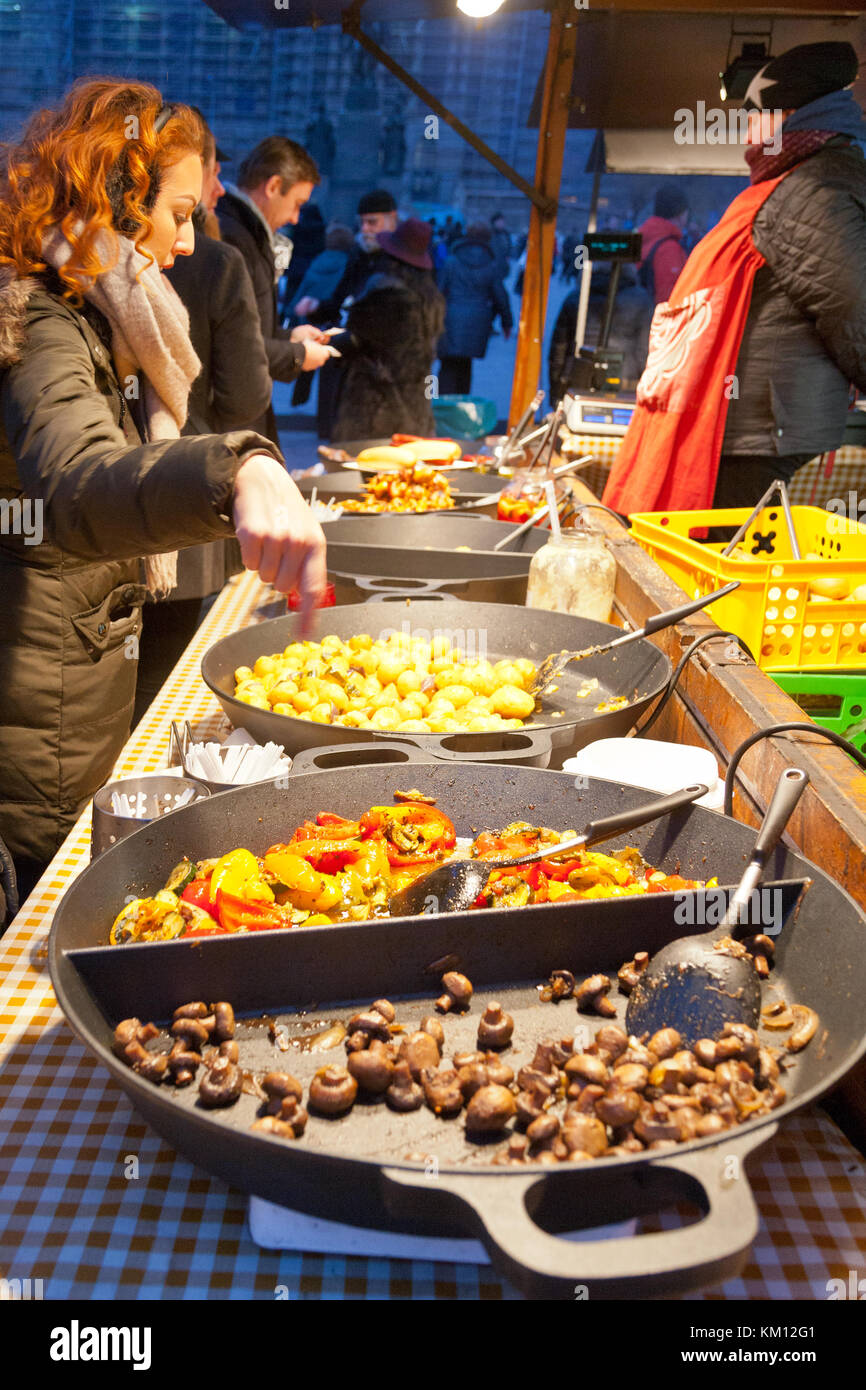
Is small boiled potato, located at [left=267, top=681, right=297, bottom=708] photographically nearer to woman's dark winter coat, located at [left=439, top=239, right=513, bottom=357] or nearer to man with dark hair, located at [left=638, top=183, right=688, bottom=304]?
man with dark hair, located at [left=638, top=183, right=688, bottom=304]

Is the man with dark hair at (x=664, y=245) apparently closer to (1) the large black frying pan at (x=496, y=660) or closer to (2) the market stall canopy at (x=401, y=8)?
(2) the market stall canopy at (x=401, y=8)

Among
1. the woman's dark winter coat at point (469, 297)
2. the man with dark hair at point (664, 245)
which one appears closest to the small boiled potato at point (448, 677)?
the man with dark hair at point (664, 245)

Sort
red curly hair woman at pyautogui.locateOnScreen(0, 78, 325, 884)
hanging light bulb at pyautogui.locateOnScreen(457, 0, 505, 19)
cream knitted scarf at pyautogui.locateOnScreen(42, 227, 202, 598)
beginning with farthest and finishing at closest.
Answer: hanging light bulb at pyautogui.locateOnScreen(457, 0, 505, 19) < cream knitted scarf at pyautogui.locateOnScreen(42, 227, 202, 598) < red curly hair woman at pyautogui.locateOnScreen(0, 78, 325, 884)

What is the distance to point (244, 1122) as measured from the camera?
961mm

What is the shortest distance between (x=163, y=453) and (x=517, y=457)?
121 inches

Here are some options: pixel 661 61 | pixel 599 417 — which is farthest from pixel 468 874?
pixel 661 61

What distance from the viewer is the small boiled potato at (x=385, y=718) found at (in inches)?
72.8

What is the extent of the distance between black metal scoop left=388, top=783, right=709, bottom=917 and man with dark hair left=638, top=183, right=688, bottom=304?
739 centimetres

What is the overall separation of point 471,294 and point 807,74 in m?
5.99

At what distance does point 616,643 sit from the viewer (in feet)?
6.57

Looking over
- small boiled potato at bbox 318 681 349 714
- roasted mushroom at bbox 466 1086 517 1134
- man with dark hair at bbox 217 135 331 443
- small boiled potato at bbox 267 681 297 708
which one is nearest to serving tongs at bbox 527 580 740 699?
small boiled potato at bbox 318 681 349 714

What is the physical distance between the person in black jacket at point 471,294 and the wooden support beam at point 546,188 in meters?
2.71

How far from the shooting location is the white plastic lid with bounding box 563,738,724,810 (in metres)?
1.57

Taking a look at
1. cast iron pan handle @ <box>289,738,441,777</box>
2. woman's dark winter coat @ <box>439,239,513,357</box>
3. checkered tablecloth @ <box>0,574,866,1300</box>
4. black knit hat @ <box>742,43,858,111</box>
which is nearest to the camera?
checkered tablecloth @ <box>0,574,866,1300</box>
